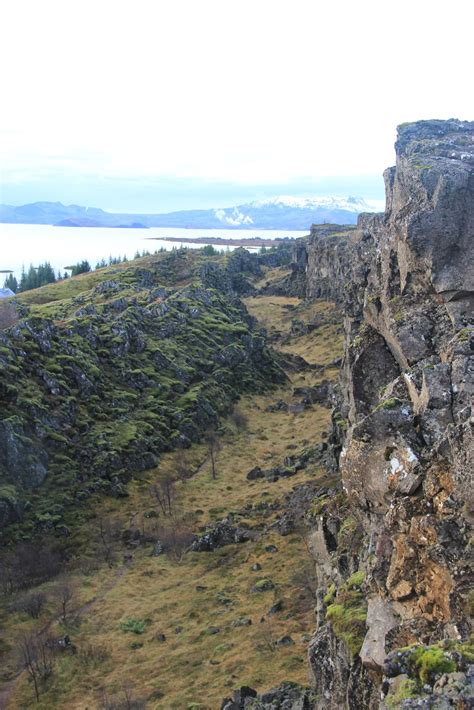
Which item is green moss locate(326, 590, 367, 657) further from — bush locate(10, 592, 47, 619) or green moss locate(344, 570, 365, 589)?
bush locate(10, 592, 47, 619)

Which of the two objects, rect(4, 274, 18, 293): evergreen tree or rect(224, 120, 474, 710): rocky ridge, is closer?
rect(224, 120, 474, 710): rocky ridge

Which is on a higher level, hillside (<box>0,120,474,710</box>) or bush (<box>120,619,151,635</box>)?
hillside (<box>0,120,474,710</box>)

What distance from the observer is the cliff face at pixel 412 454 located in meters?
16.6

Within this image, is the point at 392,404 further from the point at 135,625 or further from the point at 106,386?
the point at 106,386

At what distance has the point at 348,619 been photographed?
66.5ft

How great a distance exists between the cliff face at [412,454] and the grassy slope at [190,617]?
1279 cm

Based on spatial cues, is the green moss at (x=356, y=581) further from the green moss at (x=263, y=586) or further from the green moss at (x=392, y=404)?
the green moss at (x=263, y=586)

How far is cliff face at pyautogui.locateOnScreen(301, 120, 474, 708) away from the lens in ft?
54.3

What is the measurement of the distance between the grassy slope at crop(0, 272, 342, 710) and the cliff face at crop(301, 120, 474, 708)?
12786mm

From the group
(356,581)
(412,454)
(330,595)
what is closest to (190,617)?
(330,595)

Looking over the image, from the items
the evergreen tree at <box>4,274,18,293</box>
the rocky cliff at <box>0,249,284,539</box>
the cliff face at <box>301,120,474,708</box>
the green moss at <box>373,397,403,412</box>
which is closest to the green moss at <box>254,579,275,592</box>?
the cliff face at <box>301,120,474,708</box>

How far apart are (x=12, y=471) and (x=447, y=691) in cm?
5934

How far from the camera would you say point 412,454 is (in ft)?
63.3

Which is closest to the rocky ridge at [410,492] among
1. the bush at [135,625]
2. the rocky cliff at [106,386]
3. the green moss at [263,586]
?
the bush at [135,625]
